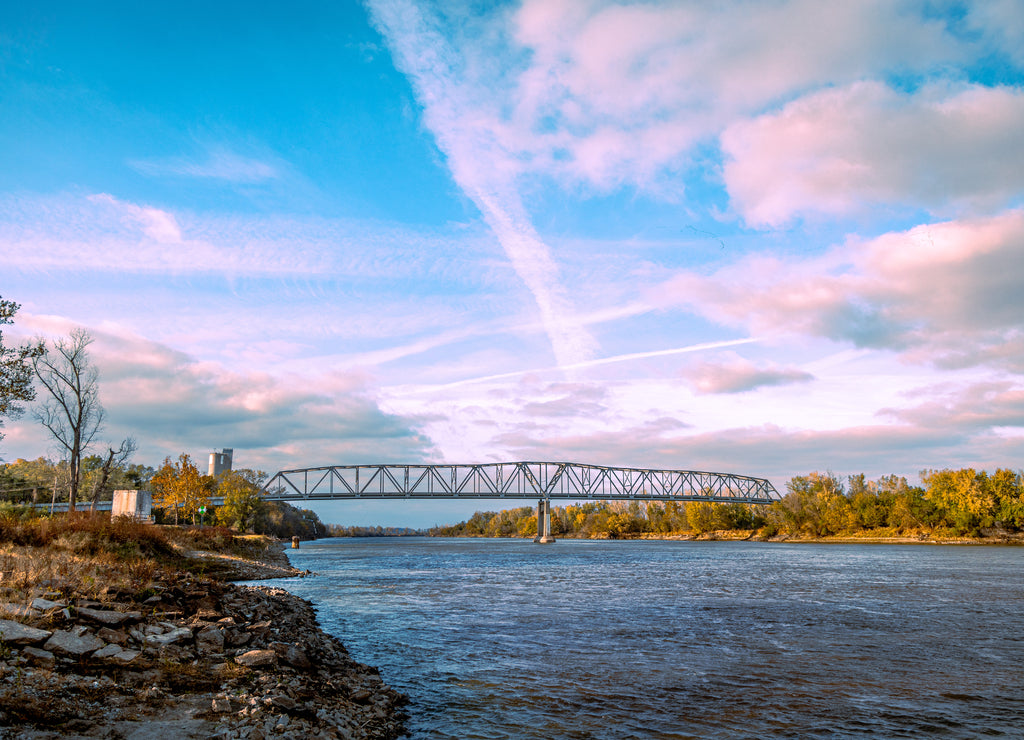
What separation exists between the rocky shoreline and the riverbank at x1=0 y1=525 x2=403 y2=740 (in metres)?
0.03

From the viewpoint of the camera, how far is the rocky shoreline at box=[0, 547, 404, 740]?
9836 mm

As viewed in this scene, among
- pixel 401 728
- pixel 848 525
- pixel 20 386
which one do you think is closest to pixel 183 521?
pixel 20 386

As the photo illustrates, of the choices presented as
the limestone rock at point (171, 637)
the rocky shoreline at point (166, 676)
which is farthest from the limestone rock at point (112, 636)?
the limestone rock at point (171, 637)

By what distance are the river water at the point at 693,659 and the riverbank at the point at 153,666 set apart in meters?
2.45

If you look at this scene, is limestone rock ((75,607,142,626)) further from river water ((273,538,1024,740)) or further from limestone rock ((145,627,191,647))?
river water ((273,538,1024,740))

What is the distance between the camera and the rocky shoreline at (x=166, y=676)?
32.3ft

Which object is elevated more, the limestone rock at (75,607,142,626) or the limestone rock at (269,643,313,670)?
the limestone rock at (75,607,142,626)

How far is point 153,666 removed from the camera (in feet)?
40.2

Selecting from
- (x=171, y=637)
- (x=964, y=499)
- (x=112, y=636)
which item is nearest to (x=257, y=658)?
(x=171, y=637)

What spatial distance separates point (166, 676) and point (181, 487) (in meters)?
81.4

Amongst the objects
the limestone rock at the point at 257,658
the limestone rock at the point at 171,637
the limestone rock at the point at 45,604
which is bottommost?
the limestone rock at the point at 257,658

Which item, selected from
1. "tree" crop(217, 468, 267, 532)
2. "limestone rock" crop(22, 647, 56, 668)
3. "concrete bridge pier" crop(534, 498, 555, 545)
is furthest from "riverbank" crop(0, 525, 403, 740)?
"concrete bridge pier" crop(534, 498, 555, 545)

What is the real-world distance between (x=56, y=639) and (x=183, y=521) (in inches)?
3957

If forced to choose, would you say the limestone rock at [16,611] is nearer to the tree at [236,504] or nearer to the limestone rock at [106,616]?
the limestone rock at [106,616]
